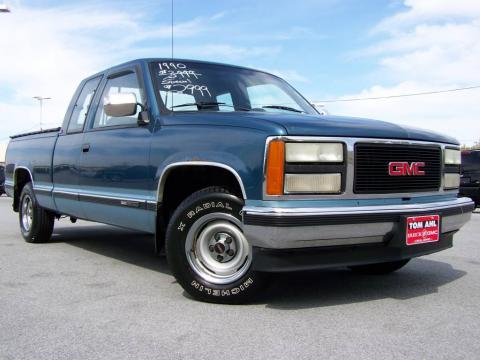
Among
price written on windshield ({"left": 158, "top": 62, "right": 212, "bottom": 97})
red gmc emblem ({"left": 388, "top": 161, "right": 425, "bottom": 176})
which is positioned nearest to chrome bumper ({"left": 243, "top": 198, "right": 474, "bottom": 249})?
red gmc emblem ({"left": 388, "top": 161, "right": 425, "bottom": 176})

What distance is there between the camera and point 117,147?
15.2 ft

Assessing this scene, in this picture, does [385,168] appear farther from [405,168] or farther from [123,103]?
[123,103]

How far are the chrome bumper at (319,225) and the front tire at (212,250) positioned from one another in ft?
1.07

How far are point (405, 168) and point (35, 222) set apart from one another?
15.7 feet

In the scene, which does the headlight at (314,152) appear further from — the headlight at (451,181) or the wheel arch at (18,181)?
the wheel arch at (18,181)

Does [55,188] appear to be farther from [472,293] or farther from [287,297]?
[472,293]

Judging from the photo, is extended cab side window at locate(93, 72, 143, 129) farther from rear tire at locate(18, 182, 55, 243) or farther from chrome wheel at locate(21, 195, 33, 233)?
chrome wheel at locate(21, 195, 33, 233)

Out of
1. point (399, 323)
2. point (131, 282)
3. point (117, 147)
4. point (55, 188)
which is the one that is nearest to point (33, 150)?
point (55, 188)

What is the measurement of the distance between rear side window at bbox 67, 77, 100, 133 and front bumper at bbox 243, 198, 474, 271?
2.93 m

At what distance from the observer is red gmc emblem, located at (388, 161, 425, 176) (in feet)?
12.0

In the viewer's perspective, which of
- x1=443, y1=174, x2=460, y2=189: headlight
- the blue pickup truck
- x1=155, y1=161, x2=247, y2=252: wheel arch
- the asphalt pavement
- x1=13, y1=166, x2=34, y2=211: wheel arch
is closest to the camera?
the asphalt pavement

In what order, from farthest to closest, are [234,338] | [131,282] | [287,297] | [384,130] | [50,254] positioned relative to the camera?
[50,254] → [131,282] → [287,297] → [384,130] → [234,338]

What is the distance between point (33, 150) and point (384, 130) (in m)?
4.66

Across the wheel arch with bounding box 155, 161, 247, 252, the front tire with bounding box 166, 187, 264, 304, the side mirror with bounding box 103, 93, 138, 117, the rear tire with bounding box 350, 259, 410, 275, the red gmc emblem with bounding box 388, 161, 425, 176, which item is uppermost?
the side mirror with bounding box 103, 93, 138, 117
